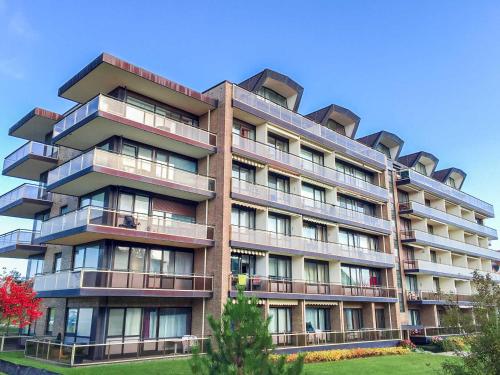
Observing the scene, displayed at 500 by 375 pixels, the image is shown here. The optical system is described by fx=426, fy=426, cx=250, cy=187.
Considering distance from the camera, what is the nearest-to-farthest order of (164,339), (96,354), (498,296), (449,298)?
(498,296) → (449,298) → (96,354) → (164,339)

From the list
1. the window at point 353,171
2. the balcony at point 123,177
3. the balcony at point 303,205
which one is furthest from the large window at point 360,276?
the balcony at point 123,177

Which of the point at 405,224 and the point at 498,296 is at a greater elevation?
the point at 405,224

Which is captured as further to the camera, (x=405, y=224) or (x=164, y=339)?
(x=405, y=224)

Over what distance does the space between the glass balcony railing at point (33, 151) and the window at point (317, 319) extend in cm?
2199

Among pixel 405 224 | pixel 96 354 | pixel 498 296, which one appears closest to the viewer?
pixel 498 296

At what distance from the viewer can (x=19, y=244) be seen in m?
30.1

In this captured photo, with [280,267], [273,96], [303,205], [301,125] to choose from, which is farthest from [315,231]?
[273,96]

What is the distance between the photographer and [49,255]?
30281mm

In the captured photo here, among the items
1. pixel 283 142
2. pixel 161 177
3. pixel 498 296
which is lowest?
pixel 498 296

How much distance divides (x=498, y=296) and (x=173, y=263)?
688 inches

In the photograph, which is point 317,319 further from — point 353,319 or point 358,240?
point 358,240

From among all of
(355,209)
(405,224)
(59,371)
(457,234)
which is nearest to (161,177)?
(59,371)

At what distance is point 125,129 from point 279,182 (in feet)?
41.9

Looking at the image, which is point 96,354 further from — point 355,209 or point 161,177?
point 355,209
